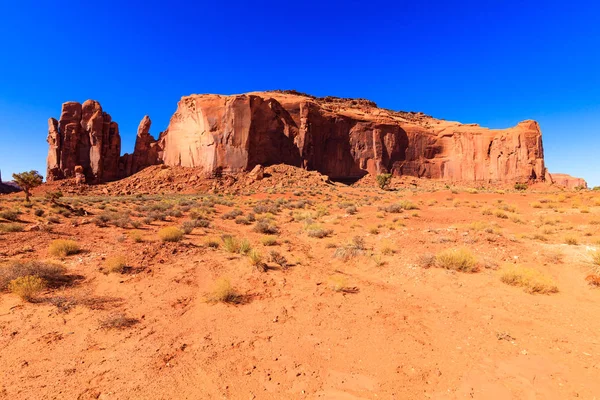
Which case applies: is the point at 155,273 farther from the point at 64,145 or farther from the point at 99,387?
the point at 64,145

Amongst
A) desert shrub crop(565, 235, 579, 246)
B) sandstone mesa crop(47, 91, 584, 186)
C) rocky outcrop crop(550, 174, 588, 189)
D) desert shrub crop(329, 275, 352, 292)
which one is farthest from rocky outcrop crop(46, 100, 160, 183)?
rocky outcrop crop(550, 174, 588, 189)

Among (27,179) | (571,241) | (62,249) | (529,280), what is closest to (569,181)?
(571,241)

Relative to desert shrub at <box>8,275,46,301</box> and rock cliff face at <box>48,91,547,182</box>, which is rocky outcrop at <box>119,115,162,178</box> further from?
desert shrub at <box>8,275,46,301</box>

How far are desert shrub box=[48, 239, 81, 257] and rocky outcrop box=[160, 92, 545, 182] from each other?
3793 cm

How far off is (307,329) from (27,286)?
17.2ft

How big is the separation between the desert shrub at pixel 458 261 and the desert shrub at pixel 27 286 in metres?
8.74

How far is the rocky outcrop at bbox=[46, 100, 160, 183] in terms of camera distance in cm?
5028

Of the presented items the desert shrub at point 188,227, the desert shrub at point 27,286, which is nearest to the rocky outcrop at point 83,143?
the desert shrub at point 188,227

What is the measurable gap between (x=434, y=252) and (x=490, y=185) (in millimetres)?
57346

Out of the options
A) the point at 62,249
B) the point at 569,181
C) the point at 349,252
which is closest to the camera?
the point at 62,249

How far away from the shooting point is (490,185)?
54375mm

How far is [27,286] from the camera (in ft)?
16.8

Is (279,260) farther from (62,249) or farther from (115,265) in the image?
(62,249)

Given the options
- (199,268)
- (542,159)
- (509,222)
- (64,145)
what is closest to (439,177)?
(542,159)
